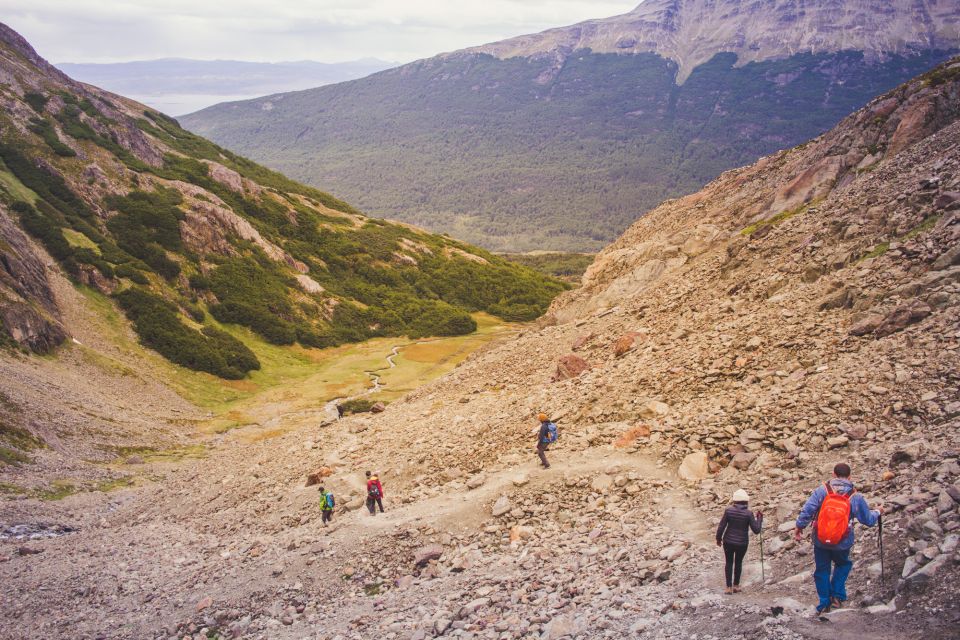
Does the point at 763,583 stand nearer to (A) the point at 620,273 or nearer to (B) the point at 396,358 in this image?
(A) the point at 620,273

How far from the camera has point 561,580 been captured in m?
13.5

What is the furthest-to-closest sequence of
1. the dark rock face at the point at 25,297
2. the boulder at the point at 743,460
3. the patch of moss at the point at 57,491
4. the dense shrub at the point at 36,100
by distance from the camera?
the dense shrub at the point at 36,100 → the dark rock face at the point at 25,297 → the patch of moss at the point at 57,491 → the boulder at the point at 743,460

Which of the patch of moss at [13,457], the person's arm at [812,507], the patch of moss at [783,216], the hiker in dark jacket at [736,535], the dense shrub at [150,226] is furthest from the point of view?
the dense shrub at [150,226]

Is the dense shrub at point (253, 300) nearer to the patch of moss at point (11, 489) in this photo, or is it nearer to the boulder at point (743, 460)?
the patch of moss at point (11, 489)

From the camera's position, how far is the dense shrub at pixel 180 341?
59062mm

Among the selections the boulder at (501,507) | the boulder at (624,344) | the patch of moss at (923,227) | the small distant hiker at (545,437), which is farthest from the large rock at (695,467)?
the patch of moss at (923,227)

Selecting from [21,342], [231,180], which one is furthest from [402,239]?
[21,342]

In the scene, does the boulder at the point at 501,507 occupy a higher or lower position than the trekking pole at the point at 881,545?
lower

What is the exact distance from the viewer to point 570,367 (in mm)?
27531

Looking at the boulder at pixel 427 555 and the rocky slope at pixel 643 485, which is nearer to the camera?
the rocky slope at pixel 643 485

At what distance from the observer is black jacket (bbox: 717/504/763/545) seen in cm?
1113

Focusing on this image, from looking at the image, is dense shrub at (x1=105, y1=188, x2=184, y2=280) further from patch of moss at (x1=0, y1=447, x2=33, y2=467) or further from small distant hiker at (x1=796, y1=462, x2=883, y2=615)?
small distant hiker at (x1=796, y1=462, x2=883, y2=615)

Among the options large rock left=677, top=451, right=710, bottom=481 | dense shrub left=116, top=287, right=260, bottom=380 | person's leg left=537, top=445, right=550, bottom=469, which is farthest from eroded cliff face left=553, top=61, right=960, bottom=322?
dense shrub left=116, top=287, right=260, bottom=380

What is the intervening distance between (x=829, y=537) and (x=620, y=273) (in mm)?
34084
